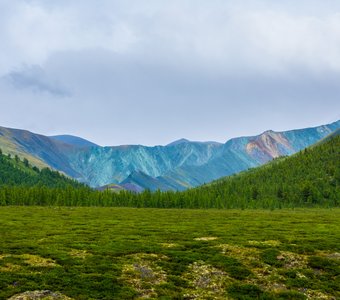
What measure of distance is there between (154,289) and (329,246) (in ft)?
107

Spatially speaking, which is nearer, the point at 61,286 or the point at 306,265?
the point at 61,286

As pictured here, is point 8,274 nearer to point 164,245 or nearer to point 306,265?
point 164,245

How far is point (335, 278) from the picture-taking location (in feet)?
129

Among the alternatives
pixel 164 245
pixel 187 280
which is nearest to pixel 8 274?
pixel 187 280

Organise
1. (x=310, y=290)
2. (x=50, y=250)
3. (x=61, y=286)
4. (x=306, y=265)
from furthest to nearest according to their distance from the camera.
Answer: (x=50, y=250)
(x=306, y=265)
(x=310, y=290)
(x=61, y=286)

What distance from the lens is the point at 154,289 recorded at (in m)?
33.6

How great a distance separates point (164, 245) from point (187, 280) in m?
16.6

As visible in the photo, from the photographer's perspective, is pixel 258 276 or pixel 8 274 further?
pixel 258 276

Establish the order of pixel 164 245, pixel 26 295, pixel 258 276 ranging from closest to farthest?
pixel 26 295 → pixel 258 276 → pixel 164 245

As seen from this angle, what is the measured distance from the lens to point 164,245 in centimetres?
5316

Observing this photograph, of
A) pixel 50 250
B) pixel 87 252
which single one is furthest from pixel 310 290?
pixel 50 250

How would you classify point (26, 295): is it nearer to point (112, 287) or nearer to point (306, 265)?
point (112, 287)

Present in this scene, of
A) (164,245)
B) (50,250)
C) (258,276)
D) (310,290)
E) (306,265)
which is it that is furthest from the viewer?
(164,245)

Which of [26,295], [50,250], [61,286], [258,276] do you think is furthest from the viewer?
[50,250]
